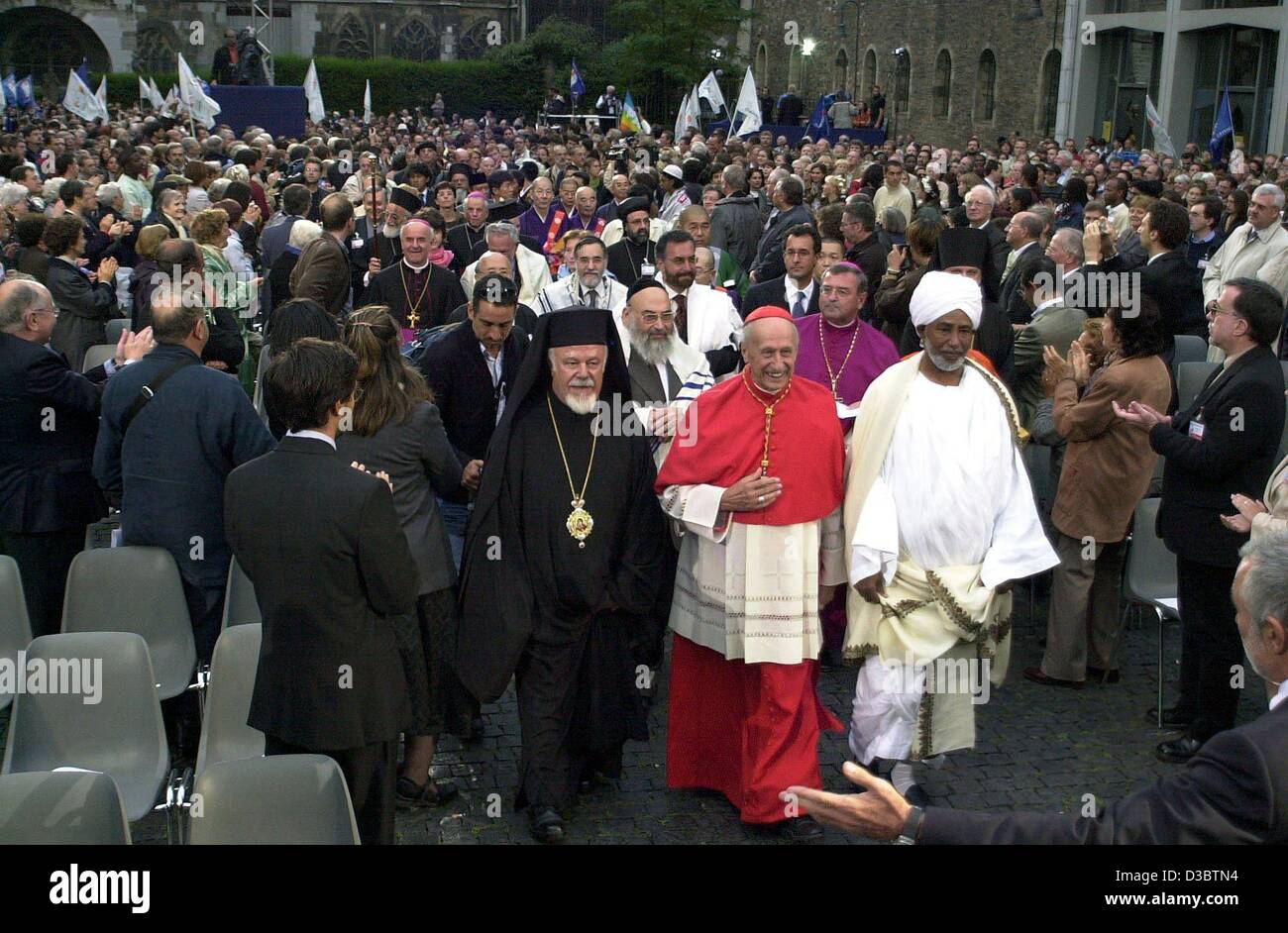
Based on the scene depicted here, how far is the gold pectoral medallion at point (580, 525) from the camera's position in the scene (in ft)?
17.5

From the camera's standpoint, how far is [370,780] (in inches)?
172

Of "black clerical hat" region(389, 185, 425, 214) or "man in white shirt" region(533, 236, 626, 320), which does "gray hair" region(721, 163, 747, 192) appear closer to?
"black clerical hat" region(389, 185, 425, 214)

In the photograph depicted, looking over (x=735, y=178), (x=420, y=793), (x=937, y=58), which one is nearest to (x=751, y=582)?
(x=420, y=793)

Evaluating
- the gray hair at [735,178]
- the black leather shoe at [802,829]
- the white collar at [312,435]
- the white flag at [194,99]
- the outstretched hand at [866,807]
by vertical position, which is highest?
the white flag at [194,99]

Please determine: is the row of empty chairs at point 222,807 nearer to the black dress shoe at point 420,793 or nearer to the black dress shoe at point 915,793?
the black dress shoe at point 420,793

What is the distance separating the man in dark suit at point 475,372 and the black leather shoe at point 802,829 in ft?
6.61

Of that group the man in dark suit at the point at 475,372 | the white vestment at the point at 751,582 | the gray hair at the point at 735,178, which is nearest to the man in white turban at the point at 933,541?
the white vestment at the point at 751,582

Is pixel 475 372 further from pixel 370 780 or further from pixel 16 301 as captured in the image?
pixel 370 780

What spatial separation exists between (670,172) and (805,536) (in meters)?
9.61

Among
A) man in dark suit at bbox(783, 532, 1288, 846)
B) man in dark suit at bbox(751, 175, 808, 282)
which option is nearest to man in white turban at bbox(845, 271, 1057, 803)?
man in dark suit at bbox(783, 532, 1288, 846)

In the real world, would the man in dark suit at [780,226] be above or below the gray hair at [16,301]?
above

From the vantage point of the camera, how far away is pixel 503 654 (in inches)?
207

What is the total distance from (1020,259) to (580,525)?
16.8ft

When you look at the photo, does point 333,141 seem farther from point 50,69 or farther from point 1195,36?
A: point 50,69
